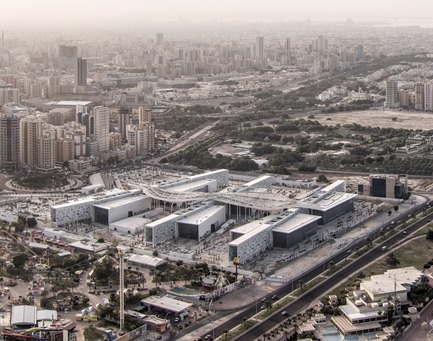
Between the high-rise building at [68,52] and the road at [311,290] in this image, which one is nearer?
the road at [311,290]

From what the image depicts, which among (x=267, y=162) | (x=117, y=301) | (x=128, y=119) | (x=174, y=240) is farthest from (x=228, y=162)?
(x=117, y=301)

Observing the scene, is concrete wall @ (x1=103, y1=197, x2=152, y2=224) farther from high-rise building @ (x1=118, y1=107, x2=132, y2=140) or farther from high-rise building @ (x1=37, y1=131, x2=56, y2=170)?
high-rise building @ (x1=118, y1=107, x2=132, y2=140)

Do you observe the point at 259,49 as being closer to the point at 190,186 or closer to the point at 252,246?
the point at 190,186

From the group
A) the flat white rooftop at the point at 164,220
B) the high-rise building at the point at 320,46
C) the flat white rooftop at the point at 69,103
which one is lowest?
the flat white rooftop at the point at 164,220

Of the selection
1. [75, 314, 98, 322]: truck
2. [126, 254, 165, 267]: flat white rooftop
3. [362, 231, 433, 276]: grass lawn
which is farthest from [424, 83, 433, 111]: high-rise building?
[75, 314, 98, 322]: truck

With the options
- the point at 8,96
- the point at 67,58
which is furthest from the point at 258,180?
the point at 67,58

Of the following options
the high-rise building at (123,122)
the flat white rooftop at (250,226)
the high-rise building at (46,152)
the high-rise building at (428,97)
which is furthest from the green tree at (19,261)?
the high-rise building at (428,97)

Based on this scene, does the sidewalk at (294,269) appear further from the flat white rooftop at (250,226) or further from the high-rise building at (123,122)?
the high-rise building at (123,122)
